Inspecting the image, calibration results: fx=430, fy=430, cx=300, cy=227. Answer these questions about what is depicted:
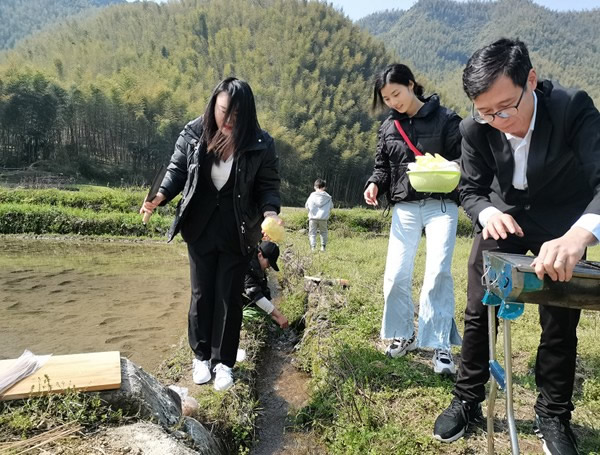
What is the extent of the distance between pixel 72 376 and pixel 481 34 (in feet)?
629

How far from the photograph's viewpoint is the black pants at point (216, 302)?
2.94 meters

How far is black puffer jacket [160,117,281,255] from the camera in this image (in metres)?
2.80

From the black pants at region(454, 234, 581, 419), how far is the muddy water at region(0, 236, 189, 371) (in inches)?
114

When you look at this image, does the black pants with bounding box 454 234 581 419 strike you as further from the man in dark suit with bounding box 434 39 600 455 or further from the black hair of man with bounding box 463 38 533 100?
the black hair of man with bounding box 463 38 533 100

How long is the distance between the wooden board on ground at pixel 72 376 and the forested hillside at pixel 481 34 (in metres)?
99.6

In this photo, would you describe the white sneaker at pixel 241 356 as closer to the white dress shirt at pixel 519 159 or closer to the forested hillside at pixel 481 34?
the white dress shirt at pixel 519 159

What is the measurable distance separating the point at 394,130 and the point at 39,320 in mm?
5040

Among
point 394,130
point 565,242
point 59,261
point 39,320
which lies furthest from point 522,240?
point 59,261

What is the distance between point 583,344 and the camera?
145 inches

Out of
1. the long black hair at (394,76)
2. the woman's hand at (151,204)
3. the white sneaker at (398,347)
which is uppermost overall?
the long black hair at (394,76)

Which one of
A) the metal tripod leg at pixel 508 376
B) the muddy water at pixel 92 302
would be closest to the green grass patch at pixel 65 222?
the muddy water at pixel 92 302

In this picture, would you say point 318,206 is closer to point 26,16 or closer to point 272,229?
point 272,229

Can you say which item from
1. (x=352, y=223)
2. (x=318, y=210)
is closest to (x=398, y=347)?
(x=318, y=210)

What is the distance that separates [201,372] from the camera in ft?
9.89
